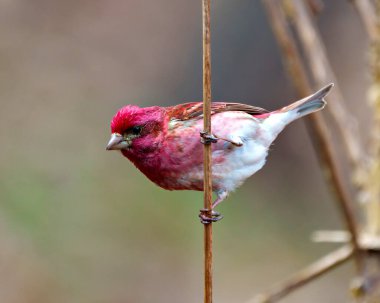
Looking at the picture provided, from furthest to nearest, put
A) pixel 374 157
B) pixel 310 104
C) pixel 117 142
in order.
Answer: pixel 374 157
pixel 310 104
pixel 117 142

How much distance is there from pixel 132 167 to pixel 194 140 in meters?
6.72

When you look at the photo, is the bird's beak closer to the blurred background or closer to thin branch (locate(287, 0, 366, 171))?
thin branch (locate(287, 0, 366, 171))

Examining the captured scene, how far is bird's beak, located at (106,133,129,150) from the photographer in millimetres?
3607

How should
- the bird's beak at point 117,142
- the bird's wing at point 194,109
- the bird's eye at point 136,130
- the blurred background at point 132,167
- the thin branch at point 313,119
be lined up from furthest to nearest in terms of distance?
the blurred background at point 132,167, the thin branch at point 313,119, the bird's wing at point 194,109, the bird's eye at point 136,130, the bird's beak at point 117,142

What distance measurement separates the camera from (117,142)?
3.65 metres

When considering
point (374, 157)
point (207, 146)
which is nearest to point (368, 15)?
point (374, 157)

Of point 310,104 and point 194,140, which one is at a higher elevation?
point 310,104

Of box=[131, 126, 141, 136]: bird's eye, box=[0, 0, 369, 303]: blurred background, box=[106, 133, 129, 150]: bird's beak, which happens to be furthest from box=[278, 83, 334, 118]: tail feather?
box=[0, 0, 369, 303]: blurred background

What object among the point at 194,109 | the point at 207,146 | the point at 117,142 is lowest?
the point at 207,146

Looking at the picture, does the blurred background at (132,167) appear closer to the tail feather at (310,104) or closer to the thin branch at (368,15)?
the thin branch at (368,15)

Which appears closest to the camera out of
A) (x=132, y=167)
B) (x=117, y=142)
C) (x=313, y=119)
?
(x=117, y=142)

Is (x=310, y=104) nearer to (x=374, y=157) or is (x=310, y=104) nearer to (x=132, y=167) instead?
(x=374, y=157)

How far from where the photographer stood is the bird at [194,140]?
12.3 ft

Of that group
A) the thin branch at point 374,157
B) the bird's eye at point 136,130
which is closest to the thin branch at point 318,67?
the thin branch at point 374,157
